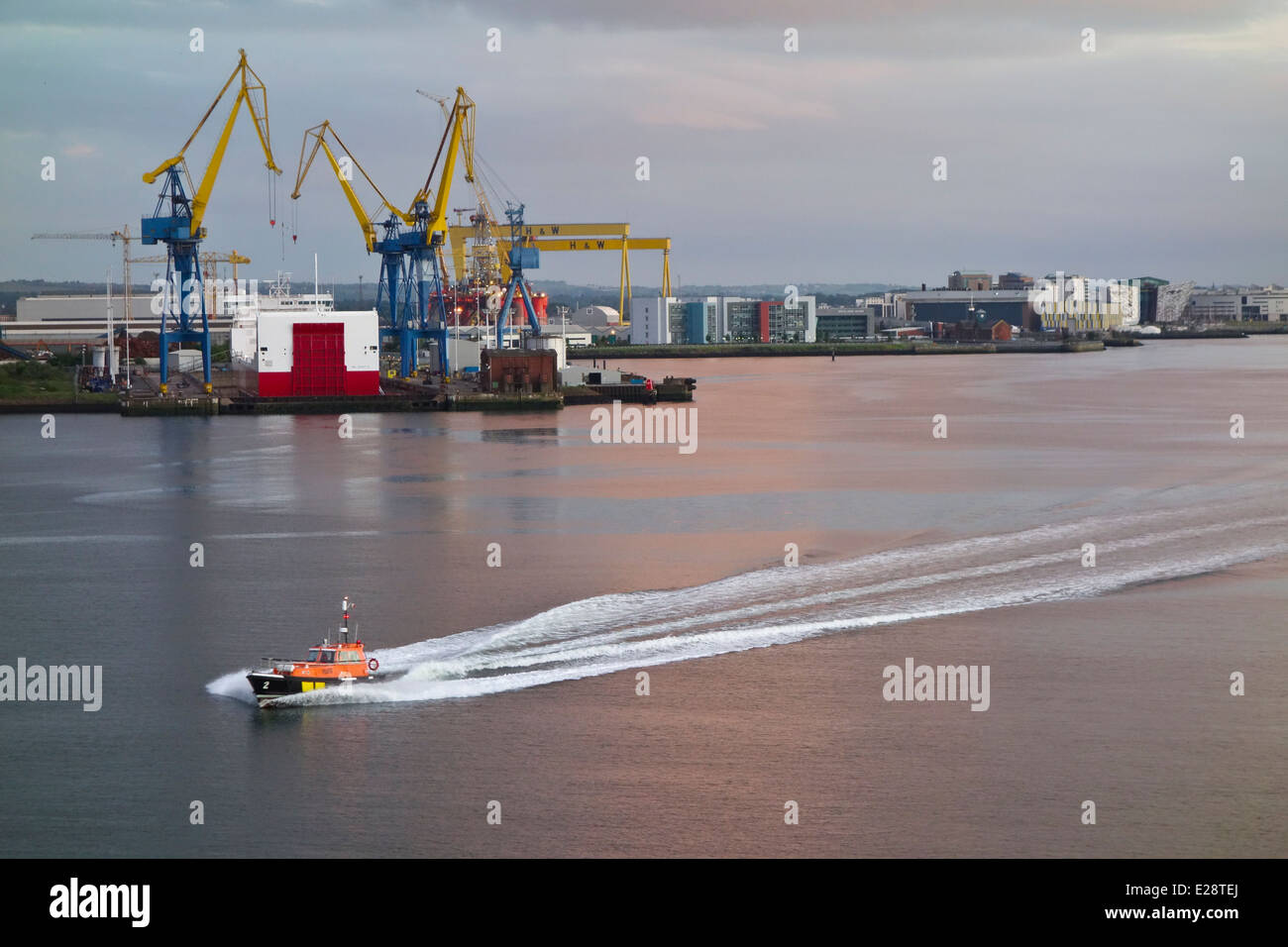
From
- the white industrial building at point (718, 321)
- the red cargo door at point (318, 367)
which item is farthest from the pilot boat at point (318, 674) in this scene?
the white industrial building at point (718, 321)

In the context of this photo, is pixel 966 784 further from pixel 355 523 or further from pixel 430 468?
pixel 430 468

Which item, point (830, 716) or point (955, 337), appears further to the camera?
point (955, 337)

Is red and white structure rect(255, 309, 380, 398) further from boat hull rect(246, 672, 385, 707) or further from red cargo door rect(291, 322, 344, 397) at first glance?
boat hull rect(246, 672, 385, 707)

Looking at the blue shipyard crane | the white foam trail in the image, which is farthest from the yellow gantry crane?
the white foam trail

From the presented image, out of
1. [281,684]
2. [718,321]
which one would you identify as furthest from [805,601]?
[718,321]

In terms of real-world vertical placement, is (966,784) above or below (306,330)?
below

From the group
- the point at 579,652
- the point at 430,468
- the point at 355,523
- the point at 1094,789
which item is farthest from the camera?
the point at 430,468

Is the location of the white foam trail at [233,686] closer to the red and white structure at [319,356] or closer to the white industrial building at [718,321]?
the red and white structure at [319,356]

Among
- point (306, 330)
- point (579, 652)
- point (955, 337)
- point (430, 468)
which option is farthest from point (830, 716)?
point (955, 337)
